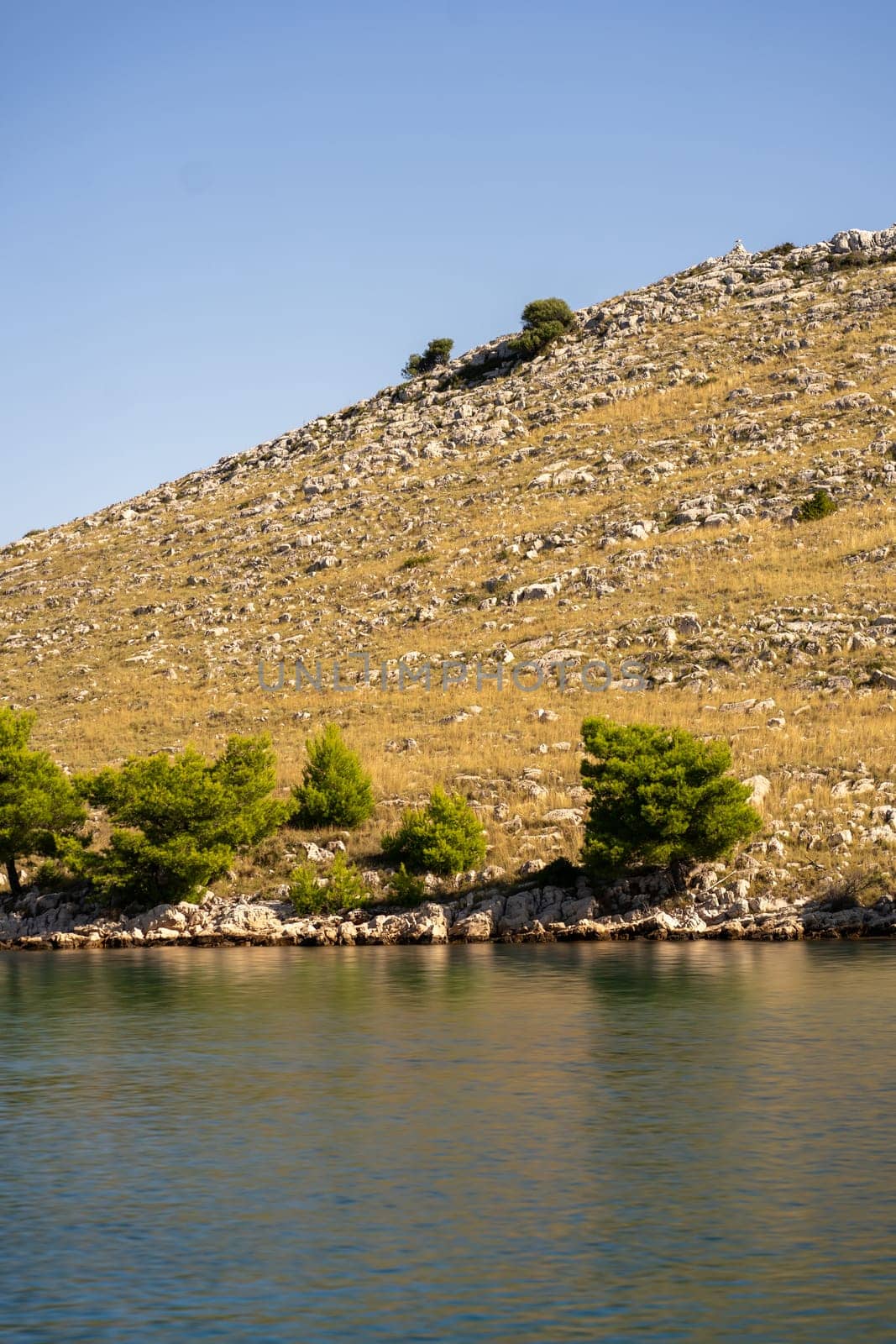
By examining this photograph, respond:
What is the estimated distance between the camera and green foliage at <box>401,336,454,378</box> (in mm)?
138875

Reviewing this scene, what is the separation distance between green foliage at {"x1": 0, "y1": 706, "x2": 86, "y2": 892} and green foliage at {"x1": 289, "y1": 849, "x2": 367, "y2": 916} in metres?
9.80

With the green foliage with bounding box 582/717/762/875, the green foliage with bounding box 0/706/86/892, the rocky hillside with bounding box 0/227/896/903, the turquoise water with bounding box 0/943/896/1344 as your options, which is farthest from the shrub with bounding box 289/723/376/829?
the turquoise water with bounding box 0/943/896/1344

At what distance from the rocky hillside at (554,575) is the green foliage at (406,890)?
3.50 metres

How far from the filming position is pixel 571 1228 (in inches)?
593

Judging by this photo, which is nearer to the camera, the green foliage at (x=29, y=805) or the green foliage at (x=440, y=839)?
the green foliage at (x=440, y=839)

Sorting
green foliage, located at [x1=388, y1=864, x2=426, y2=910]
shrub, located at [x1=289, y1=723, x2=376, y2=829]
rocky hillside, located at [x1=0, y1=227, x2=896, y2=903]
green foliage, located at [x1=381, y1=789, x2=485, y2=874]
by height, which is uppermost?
rocky hillside, located at [x1=0, y1=227, x2=896, y2=903]

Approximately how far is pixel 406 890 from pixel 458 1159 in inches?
1016

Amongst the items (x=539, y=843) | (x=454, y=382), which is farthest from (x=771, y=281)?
(x=539, y=843)

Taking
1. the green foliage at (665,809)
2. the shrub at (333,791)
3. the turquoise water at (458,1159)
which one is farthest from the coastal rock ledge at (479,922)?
the turquoise water at (458,1159)

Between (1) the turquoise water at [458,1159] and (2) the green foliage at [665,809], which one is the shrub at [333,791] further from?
(1) the turquoise water at [458,1159]

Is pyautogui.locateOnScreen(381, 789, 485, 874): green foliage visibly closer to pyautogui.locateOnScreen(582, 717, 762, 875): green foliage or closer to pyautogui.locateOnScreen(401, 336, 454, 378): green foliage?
pyautogui.locateOnScreen(582, 717, 762, 875): green foliage

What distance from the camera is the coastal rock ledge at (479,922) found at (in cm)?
3994

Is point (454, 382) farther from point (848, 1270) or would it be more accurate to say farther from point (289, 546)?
point (848, 1270)

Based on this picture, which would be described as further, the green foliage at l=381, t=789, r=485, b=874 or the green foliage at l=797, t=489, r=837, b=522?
the green foliage at l=797, t=489, r=837, b=522
